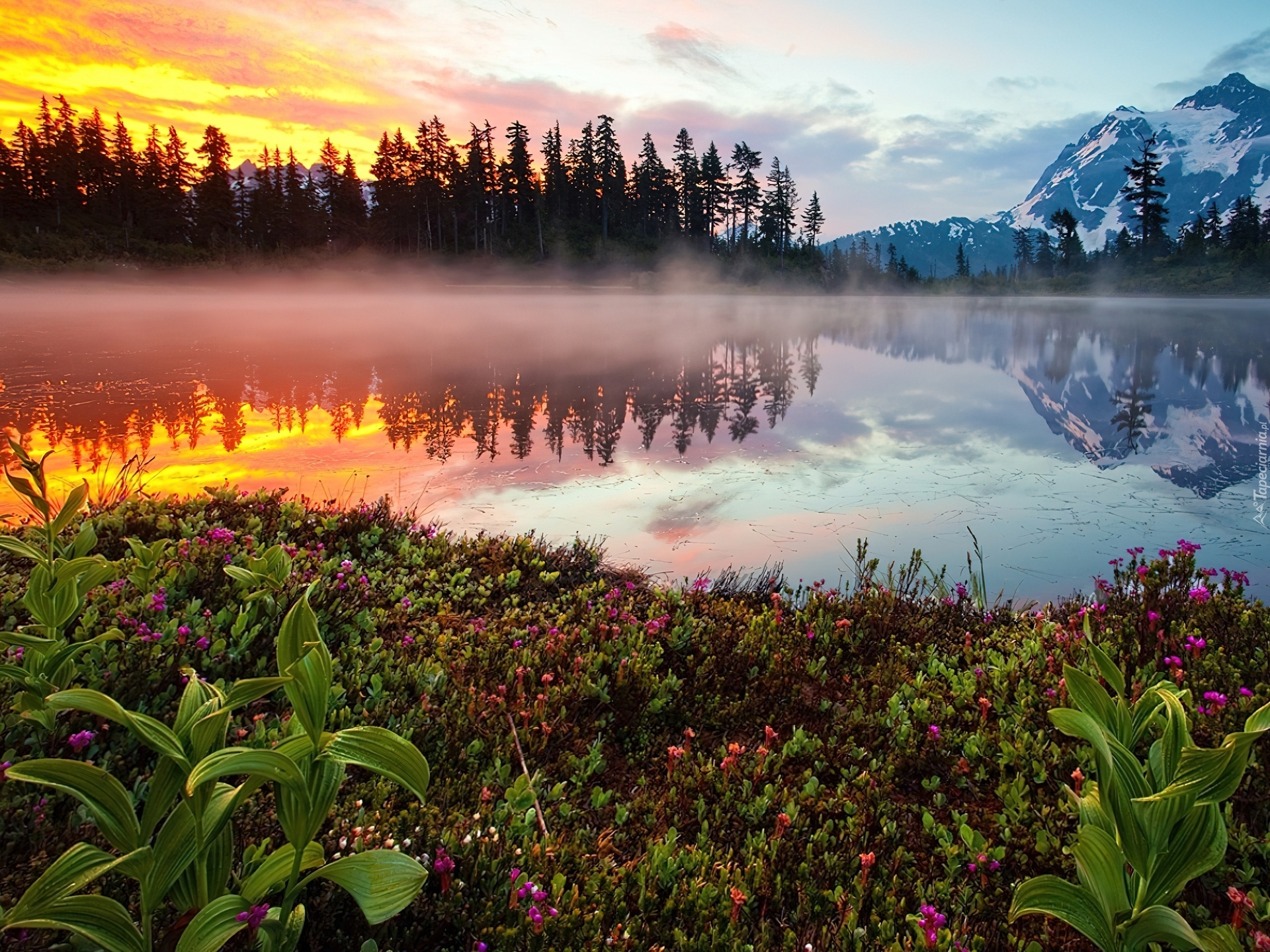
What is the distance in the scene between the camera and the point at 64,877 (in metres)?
1.65

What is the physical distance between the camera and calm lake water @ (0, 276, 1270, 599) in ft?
27.6

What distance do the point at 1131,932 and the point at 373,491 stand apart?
9.11 meters

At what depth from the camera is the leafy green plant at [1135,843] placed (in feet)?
6.34

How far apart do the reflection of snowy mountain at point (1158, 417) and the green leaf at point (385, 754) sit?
11.7m

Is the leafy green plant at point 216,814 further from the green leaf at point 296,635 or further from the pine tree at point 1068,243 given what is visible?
the pine tree at point 1068,243

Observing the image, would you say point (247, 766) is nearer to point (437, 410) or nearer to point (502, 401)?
point (437, 410)

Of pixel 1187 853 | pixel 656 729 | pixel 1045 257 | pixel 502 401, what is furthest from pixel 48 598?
pixel 1045 257

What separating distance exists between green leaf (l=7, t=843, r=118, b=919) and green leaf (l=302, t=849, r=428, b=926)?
1.60 feet

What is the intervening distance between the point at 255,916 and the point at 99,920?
0.36 m

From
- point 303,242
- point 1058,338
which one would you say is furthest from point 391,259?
point 1058,338

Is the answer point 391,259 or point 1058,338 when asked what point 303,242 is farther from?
point 1058,338

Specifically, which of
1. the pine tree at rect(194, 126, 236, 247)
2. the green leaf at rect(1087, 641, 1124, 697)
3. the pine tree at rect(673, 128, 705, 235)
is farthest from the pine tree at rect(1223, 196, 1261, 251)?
the pine tree at rect(194, 126, 236, 247)

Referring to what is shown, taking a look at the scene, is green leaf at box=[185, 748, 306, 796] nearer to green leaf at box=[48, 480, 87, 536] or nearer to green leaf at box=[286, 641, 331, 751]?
green leaf at box=[286, 641, 331, 751]

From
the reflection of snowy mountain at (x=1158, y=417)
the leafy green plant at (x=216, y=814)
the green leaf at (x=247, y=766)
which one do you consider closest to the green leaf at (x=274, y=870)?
the leafy green plant at (x=216, y=814)
